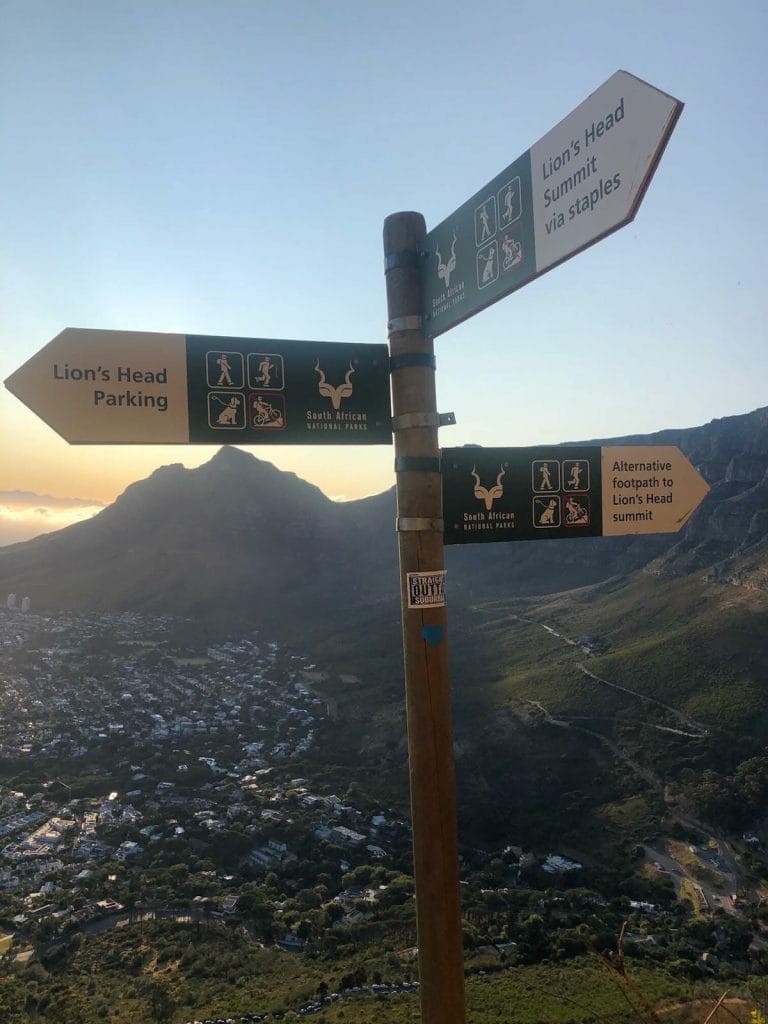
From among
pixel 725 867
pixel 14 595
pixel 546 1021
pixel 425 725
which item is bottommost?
pixel 725 867

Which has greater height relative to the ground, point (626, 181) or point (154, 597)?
point (626, 181)

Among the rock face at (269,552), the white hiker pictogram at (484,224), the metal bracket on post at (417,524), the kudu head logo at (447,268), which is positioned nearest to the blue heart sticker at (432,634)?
the metal bracket on post at (417,524)

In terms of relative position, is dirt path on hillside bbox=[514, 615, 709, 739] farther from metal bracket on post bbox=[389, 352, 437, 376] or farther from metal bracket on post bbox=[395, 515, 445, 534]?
metal bracket on post bbox=[389, 352, 437, 376]

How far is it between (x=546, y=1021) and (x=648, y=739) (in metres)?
24.6

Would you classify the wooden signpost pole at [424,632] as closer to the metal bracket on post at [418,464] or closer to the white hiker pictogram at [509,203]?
the metal bracket on post at [418,464]

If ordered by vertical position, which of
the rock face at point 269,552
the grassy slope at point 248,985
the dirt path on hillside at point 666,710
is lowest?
the grassy slope at point 248,985

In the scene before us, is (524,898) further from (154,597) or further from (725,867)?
(154,597)

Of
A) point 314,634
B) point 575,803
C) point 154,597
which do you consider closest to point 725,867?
point 575,803

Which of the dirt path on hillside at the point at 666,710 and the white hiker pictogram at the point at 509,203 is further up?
the white hiker pictogram at the point at 509,203

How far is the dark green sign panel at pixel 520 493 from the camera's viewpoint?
2.60 m

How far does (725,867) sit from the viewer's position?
31141 mm

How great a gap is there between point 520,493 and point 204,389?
1276 mm

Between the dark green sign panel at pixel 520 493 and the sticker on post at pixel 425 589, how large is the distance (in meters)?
0.26

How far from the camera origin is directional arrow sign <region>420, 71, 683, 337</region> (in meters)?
1.78
